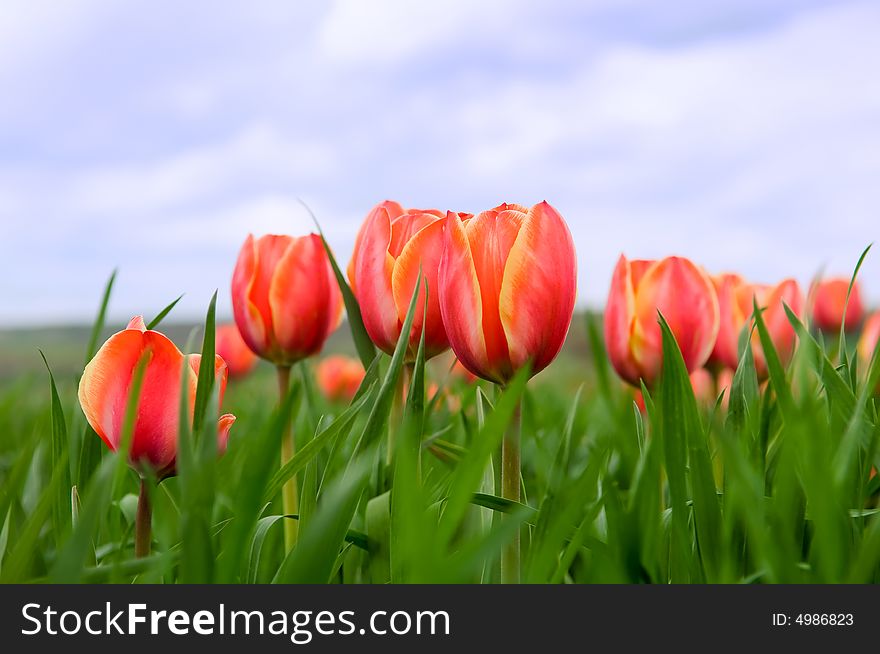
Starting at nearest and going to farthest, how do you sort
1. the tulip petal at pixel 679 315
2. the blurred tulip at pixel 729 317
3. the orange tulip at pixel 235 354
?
the tulip petal at pixel 679 315, the blurred tulip at pixel 729 317, the orange tulip at pixel 235 354

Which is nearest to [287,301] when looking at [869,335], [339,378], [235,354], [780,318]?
[780,318]

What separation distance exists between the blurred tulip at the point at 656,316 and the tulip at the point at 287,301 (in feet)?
0.98

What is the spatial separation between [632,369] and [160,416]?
1.60 feet

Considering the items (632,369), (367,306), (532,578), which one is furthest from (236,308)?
(532,578)

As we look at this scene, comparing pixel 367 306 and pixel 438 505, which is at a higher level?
pixel 367 306

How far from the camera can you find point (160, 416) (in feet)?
1.62

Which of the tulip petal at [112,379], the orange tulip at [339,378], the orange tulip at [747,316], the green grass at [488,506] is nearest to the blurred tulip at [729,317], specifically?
the orange tulip at [747,316]

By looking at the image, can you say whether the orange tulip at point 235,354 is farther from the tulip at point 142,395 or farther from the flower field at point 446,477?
the tulip at point 142,395

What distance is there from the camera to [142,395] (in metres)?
0.49

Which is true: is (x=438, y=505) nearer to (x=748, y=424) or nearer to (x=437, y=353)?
(x=437, y=353)

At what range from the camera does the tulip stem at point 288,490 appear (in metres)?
0.66

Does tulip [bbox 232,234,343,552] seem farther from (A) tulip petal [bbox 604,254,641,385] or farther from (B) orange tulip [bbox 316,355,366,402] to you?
(B) orange tulip [bbox 316,355,366,402]

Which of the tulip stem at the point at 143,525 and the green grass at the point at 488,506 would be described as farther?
the tulip stem at the point at 143,525

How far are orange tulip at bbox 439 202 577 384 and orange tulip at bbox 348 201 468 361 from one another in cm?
5
